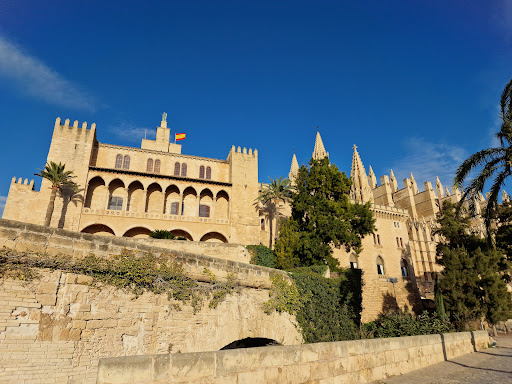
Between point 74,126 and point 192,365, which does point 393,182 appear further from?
point 192,365

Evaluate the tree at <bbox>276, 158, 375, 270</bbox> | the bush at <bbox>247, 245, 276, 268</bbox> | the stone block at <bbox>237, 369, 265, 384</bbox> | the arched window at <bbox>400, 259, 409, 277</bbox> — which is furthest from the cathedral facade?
the stone block at <bbox>237, 369, 265, 384</bbox>

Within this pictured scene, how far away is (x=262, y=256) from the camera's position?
27375 millimetres

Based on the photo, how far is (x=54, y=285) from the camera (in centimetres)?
668

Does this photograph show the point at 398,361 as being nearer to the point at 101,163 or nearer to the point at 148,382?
the point at 148,382

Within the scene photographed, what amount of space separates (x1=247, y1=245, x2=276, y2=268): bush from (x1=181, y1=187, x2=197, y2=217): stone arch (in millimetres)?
9413

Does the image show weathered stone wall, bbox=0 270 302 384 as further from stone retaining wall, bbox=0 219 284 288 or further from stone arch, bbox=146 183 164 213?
stone arch, bbox=146 183 164 213

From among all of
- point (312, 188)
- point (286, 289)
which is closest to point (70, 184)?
point (312, 188)

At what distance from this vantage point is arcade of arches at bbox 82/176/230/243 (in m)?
30.8

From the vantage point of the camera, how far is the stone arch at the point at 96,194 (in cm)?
3067

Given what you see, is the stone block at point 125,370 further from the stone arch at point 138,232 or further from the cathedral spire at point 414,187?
the cathedral spire at point 414,187

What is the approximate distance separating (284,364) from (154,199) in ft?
99.0

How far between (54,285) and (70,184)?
84.4 feet

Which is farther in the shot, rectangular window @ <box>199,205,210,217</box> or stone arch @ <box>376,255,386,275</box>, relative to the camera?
stone arch @ <box>376,255,386,275</box>

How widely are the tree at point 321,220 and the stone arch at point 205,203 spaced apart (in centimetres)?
1181
